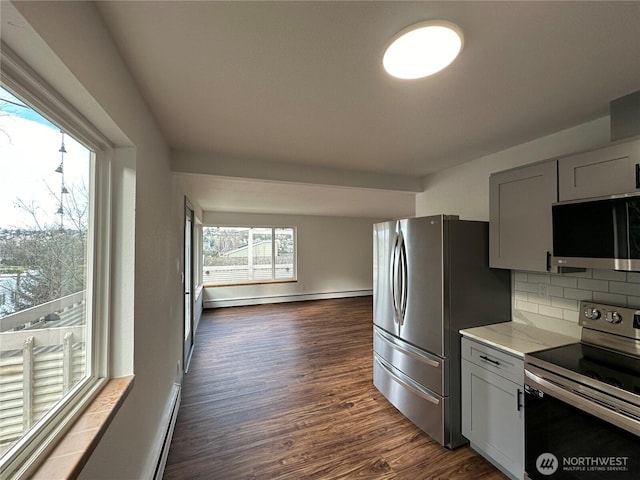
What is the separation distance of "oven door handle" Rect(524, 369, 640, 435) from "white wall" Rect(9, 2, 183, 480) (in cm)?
211

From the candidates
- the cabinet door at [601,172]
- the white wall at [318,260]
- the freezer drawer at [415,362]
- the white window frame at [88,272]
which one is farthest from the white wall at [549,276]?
the white wall at [318,260]

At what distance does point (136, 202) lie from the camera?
1.29m

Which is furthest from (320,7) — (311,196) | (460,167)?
(311,196)

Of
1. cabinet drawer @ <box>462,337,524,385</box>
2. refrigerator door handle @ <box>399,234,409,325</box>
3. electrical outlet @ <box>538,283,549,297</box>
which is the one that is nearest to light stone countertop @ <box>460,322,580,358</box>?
cabinet drawer @ <box>462,337,524,385</box>

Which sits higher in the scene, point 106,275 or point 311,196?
point 311,196

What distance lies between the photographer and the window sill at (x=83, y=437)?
73 cm

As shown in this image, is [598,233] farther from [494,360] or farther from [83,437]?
[83,437]

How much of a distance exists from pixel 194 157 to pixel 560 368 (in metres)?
3.04

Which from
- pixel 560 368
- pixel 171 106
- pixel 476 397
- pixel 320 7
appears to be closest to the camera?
pixel 320 7

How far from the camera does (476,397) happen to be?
1.86m

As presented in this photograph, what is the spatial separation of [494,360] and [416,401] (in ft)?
2.54

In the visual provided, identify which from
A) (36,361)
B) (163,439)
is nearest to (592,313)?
(36,361)

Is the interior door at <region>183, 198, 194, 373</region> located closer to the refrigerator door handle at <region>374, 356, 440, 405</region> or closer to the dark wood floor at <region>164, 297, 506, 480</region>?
the dark wood floor at <region>164, 297, 506, 480</region>

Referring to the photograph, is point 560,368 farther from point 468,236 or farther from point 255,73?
point 255,73
